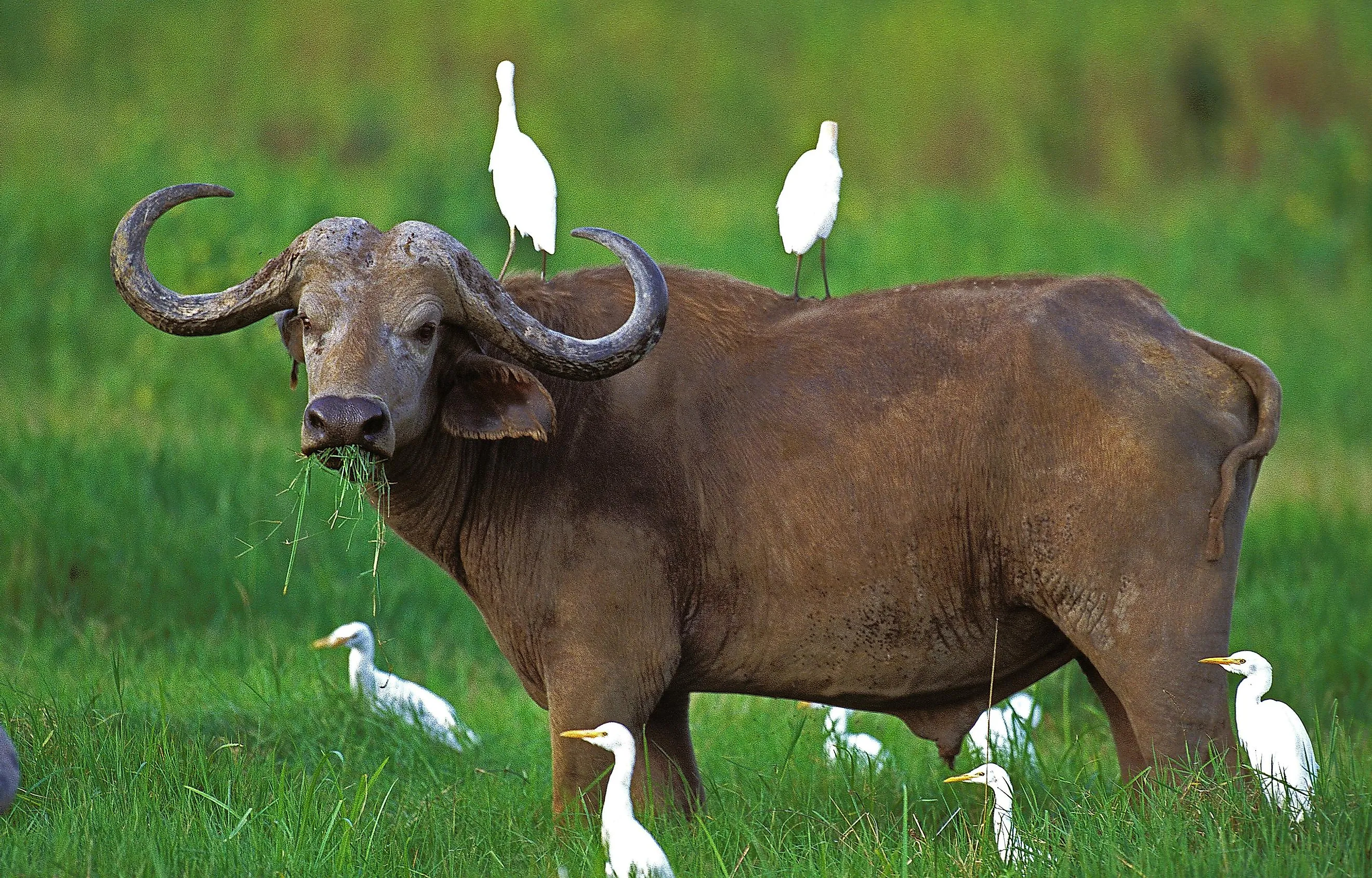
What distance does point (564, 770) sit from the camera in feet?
16.3

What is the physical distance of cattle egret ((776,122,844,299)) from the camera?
239 inches

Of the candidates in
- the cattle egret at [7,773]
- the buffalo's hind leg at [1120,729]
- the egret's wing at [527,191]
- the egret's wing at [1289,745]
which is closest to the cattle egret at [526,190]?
the egret's wing at [527,191]

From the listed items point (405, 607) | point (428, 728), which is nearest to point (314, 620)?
point (405, 607)

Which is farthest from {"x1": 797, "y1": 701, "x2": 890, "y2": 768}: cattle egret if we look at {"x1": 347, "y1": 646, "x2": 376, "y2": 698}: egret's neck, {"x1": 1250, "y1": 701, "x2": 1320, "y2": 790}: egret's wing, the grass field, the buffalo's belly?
{"x1": 347, "y1": 646, "x2": 376, "y2": 698}: egret's neck

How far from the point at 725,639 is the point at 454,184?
39.6ft

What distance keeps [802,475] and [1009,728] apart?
5.70ft

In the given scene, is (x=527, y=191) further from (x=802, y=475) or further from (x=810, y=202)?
(x=802, y=475)

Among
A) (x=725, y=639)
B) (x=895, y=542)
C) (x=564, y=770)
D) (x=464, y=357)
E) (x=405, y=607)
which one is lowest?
(x=405, y=607)

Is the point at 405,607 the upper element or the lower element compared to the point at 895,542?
lower

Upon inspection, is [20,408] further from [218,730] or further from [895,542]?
[895,542]

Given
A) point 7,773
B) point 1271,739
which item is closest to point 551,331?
point 7,773

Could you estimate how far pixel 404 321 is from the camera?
15.3 ft

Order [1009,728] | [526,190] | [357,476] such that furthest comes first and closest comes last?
[1009,728], [526,190], [357,476]

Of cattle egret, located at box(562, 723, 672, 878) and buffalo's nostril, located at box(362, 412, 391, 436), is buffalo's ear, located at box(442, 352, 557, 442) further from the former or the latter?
cattle egret, located at box(562, 723, 672, 878)
